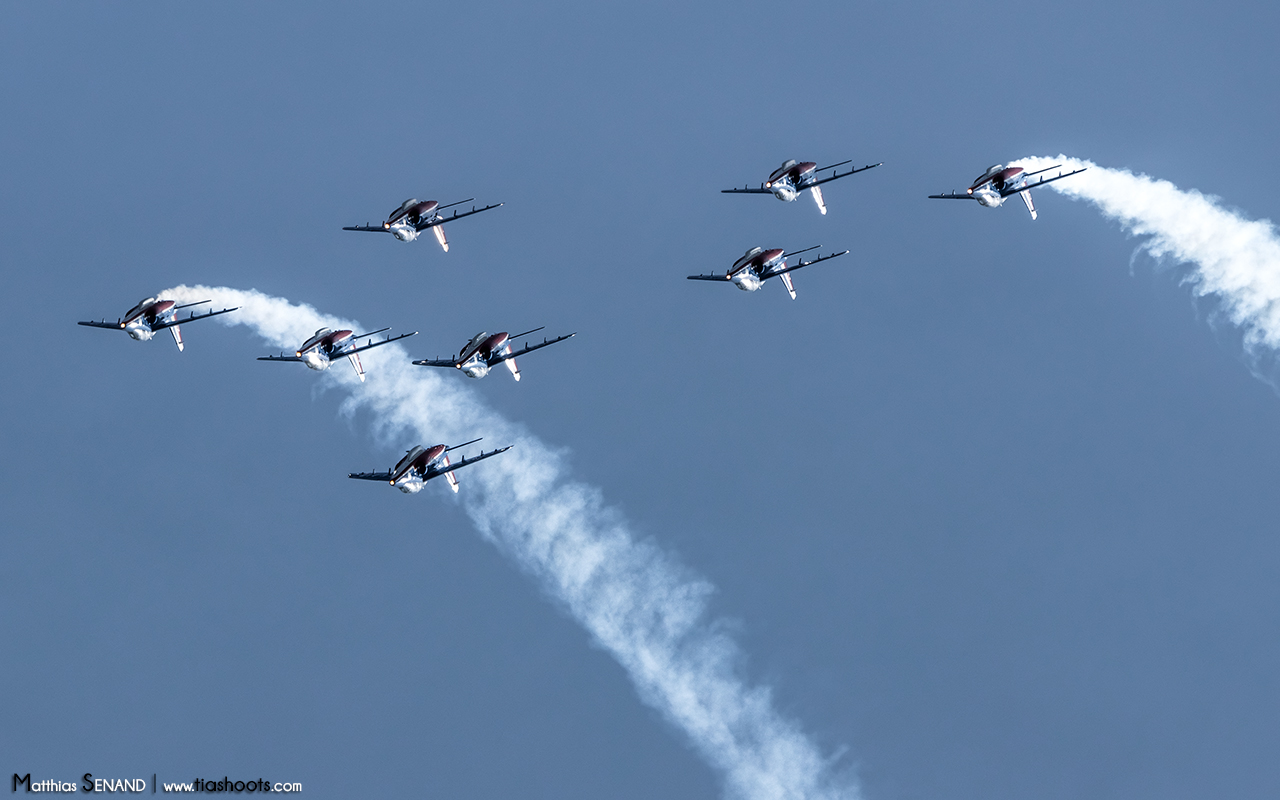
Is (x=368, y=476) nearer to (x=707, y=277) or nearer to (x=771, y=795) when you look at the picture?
(x=707, y=277)

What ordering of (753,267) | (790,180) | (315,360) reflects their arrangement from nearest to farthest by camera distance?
(315,360), (753,267), (790,180)

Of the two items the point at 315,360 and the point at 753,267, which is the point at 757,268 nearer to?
the point at 753,267

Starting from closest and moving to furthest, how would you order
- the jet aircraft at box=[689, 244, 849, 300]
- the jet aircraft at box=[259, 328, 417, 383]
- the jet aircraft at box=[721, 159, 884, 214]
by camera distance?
the jet aircraft at box=[259, 328, 417, 383] < the jet aircraft at box=[689, 244, 849, 300] < the jet aircraft at box=[721, 159, 884, 214]

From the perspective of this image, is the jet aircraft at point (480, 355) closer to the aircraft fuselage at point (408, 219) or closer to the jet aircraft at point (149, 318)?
the aircraft fuselage at point (408, 219)

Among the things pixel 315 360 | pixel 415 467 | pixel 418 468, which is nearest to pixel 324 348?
pixel 315 360

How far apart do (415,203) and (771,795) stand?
84304 millimetres

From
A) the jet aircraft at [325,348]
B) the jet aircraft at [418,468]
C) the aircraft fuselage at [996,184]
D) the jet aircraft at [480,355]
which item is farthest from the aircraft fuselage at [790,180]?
the jet aircraft at [325,348]

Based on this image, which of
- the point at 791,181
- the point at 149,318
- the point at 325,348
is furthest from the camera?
the point at 791,181

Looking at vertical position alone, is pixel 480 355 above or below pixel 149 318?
below

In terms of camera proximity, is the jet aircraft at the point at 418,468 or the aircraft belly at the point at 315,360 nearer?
the jet aircraft at the point at 418,468

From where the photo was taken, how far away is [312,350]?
175 metres

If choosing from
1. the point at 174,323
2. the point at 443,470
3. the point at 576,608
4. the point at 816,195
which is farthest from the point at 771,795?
the point at 174,323

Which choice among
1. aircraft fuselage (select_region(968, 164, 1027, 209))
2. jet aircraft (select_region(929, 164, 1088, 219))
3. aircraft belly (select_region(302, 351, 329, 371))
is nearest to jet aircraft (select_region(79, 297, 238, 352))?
aircraft belly (select_region(302, 351, 329, 371))

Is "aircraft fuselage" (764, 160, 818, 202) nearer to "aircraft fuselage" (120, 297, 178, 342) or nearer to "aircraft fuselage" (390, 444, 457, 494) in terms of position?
"aircraft fuselage" (390, 444, 457, 494)
